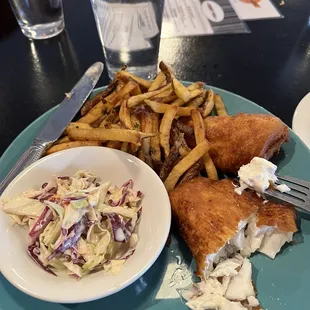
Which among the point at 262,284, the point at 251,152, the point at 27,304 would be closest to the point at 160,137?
the point at 251,152

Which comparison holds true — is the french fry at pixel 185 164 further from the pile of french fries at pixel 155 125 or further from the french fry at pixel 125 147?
the french fry at pixel 125 147

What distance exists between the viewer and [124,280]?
49.3 inches

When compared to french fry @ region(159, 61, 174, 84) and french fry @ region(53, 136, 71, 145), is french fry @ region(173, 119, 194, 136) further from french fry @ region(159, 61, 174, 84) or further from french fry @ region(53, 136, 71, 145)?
french fry @ region(53, 136, 71, 145)

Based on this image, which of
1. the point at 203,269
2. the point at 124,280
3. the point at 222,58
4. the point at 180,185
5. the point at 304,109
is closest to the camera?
the point at 124,280

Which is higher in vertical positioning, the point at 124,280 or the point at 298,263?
the point at 124,280

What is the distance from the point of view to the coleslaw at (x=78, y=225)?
1.32 metres

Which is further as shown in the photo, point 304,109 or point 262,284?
point 304,109

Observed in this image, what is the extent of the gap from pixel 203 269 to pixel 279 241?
11.6 inches

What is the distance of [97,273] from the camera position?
1.31 m

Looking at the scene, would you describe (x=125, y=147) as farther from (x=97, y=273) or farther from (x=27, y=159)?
(x=97, y=273)

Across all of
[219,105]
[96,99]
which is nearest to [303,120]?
[219,105]

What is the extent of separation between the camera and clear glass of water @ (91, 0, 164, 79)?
77.2 inches

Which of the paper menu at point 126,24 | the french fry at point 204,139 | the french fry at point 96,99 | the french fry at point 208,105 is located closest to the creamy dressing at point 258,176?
the french fry at point 204,139

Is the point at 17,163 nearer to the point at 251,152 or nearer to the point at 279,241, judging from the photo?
the point at 251,152
